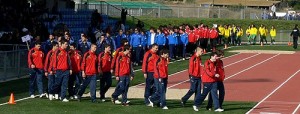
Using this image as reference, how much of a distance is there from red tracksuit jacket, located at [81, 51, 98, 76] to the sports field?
33.9 inches

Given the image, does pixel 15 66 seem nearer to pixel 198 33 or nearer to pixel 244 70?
pixel 244 70

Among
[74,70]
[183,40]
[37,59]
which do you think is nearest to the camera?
[74,70]

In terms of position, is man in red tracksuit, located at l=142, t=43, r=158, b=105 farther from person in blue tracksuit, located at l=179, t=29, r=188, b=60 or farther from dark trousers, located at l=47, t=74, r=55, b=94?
person in blue tracksuit, located at l=179, t=29, r=188, b=60

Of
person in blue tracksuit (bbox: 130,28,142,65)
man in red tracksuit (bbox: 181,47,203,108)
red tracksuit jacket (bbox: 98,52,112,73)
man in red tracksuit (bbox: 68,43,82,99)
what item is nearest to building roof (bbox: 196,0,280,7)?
person in blue tracksuit (bbox: 130,28,142,65)

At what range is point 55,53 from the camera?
2105 cm

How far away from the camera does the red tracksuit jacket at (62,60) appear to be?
2086cm

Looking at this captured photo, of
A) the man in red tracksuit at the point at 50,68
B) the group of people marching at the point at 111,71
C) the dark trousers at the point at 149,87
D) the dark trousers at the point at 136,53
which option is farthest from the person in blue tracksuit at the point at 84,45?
the dark trousers at the point at 136,53

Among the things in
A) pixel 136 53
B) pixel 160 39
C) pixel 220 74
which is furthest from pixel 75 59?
pixel 160 39

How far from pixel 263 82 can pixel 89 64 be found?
953cm

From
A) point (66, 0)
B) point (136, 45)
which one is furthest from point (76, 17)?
point (136, 45)

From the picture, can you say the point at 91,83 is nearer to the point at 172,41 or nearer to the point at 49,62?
the point at 49,62

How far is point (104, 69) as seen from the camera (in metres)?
21.2

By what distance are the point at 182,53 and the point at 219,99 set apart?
21.0 m

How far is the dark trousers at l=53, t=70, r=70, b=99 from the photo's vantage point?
68.6 feet
